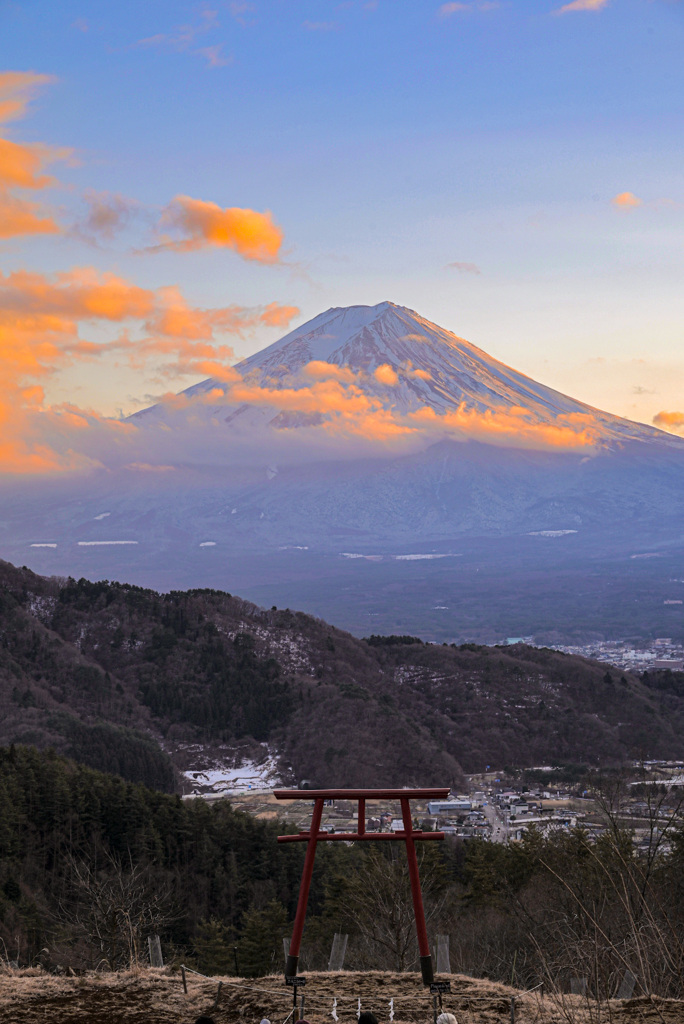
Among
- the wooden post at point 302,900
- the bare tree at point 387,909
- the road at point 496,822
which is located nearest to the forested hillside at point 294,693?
the road at point 496,822

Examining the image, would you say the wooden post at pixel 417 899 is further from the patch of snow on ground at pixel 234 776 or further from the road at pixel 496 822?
the patch of snow on ground at pixel 234 776

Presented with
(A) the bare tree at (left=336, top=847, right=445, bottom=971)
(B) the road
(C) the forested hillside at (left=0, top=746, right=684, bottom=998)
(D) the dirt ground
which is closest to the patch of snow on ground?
(B) the road

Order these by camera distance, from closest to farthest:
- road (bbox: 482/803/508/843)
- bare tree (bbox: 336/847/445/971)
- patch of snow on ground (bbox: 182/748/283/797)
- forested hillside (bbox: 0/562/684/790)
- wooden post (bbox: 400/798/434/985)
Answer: wooden post (bbox: 400/798/434/985)
bare tree (bbox: 336/847/445/971)
road (bbox: 482/803/508/843)
patch of snow on ground (bbox: 182/748/283/797)
forested hillside (bbox: 0/562/684/790)

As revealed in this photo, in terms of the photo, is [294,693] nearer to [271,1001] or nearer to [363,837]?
[271,1001]

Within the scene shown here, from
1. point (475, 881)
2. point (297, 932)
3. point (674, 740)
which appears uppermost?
point (297, 932)

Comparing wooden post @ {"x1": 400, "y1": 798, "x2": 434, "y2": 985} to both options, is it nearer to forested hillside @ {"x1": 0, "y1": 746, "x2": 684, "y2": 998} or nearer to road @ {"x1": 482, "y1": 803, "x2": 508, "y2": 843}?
forested hillside @ {"x1": 0, "y1": 746, "x2": 684, "y2": 998}

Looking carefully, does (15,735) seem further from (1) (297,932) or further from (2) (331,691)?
(1) (297,932)

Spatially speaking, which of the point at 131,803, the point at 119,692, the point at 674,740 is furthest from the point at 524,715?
the point at 131,803
